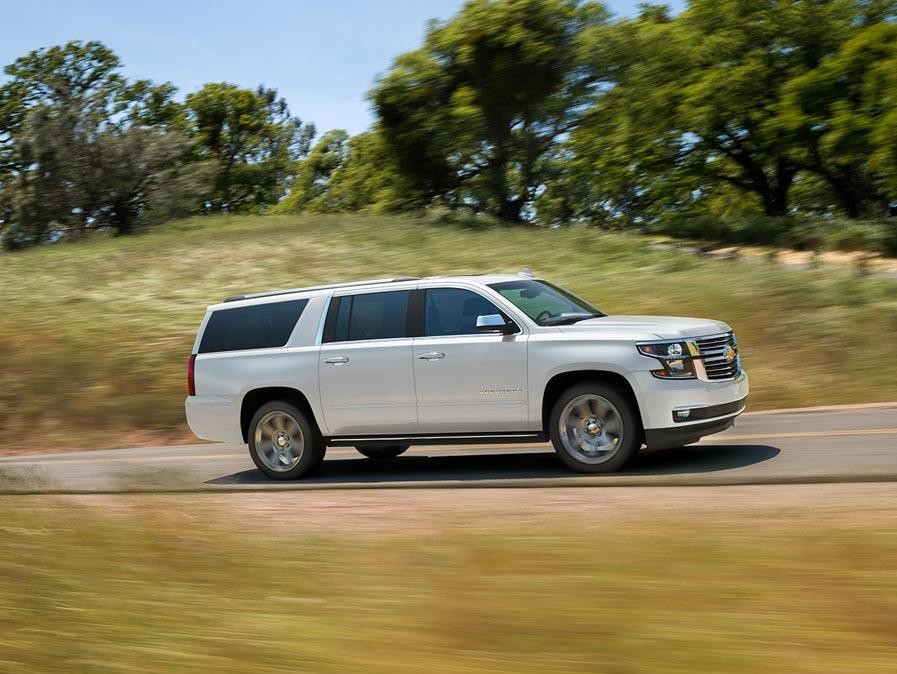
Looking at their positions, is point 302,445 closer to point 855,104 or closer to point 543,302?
point 543,302

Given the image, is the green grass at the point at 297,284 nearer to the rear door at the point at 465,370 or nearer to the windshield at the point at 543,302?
the windshield at the point at 543,302

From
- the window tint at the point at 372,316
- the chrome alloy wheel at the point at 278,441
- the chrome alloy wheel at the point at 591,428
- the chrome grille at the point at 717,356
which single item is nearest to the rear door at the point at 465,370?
the window tint at the point at 372,316

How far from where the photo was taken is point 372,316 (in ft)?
37.8

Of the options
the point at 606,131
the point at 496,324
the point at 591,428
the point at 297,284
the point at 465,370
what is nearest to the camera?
the point at 591,428

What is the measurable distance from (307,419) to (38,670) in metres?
7.13

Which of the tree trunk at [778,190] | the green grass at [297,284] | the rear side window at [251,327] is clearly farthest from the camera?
the tree trunk at [778,190]

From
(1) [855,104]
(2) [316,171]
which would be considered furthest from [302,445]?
(2) [316,171]

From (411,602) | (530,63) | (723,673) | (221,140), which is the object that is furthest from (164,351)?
(221,140)

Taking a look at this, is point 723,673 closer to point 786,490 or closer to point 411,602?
point 411,602

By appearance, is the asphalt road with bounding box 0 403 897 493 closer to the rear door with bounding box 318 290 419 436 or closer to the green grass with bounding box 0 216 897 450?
the rear door with bounding box 318 290 419 436

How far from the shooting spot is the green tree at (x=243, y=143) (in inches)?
3083

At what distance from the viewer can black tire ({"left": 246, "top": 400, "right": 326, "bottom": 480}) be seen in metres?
11.7

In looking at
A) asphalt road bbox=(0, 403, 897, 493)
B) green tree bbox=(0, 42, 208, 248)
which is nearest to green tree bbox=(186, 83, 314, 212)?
green tree bbox=(0, 42, 208, 248)

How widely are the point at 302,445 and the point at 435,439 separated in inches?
58.9
